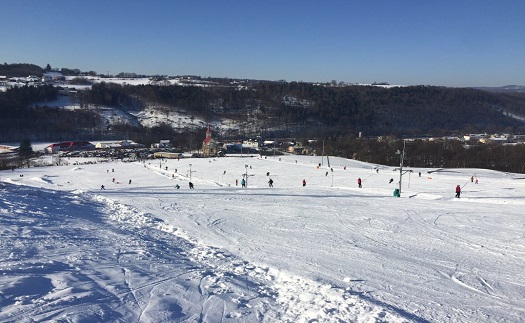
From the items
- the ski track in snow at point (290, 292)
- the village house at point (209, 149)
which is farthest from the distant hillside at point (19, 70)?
the ski track in snow at point (290, 292)

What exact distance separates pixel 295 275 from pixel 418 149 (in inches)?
2459

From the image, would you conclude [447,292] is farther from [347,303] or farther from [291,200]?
[291,200]

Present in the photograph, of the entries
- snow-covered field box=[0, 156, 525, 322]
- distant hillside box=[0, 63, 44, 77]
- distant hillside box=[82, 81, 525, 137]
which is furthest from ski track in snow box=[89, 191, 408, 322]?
distant hillside box=[0, 63, 44, 77]

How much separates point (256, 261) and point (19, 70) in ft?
644

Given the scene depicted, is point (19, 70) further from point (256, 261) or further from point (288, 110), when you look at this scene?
point (256, 261)

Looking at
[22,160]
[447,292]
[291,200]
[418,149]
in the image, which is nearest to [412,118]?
[418,149]

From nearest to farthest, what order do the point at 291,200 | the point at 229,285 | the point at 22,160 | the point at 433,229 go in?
the point at 229,285, the point at 433,229, the point at 291,200, the point at 22,160

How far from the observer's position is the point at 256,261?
870 centimetres

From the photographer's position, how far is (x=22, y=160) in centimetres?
5788

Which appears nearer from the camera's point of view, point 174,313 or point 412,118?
point 174,313

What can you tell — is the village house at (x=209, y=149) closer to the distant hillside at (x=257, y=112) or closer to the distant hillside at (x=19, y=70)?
the distant hillside at (x=257, y=112)

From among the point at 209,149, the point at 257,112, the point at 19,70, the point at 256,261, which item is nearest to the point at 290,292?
the point at 256,261

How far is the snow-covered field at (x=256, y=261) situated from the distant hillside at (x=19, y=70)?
176122mm

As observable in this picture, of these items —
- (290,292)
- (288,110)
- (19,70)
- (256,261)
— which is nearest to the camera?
(290,292)
